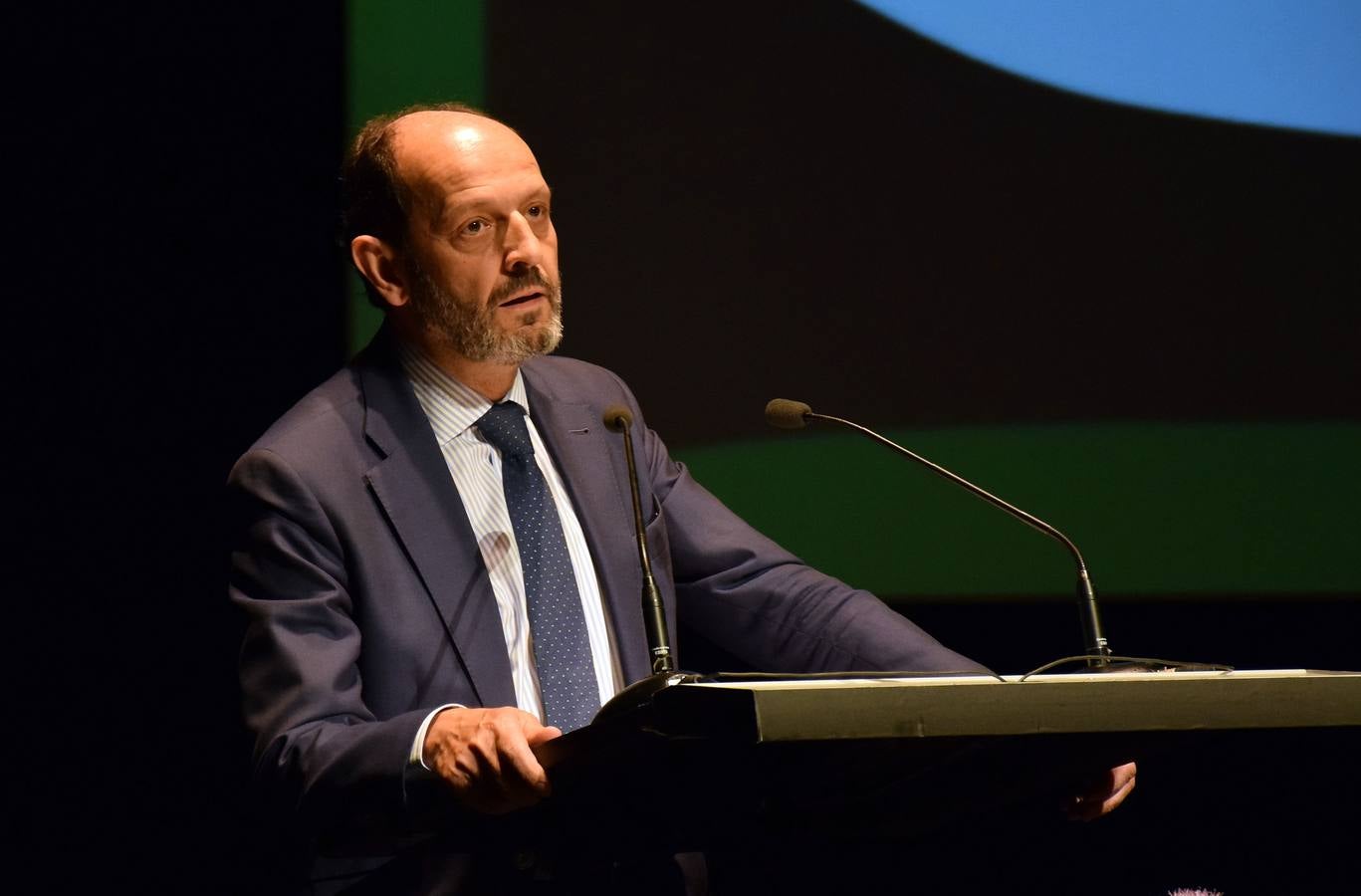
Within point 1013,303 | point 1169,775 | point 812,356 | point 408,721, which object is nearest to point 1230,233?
point 1013,303

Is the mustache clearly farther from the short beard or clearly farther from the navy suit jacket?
the navy suit jacket

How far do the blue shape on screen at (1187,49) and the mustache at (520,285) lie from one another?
0.87 metres

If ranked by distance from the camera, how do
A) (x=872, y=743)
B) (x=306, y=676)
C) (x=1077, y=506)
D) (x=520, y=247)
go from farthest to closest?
(x=1077, y=506) < (x=520, y=247) < (x=306, y=676) < (x=872, y=743)

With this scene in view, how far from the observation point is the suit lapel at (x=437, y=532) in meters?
1.99

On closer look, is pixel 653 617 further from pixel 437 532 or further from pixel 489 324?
pixel 489 324

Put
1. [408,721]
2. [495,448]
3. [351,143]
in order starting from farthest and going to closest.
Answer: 1. [351,143]
2. [495,448]
3. [408,721]

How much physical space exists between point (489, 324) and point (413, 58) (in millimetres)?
693

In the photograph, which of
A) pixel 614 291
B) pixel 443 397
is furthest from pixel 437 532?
pixel 614 291

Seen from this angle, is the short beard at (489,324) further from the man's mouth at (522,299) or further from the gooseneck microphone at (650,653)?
the gooseneck microphone at (650,653)

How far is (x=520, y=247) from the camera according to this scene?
2.25 m

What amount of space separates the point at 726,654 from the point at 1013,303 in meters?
0.84

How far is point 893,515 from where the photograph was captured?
2629 millimetres

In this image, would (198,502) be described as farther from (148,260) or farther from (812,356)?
(812,356)

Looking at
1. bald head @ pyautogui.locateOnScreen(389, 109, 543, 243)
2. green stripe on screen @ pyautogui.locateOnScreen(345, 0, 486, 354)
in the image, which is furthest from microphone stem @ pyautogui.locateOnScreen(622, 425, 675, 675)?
green stripe on screen @ pyautogui.locateOnScreen(345, 0, 486, 354)
